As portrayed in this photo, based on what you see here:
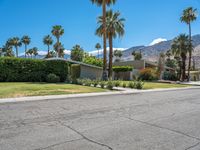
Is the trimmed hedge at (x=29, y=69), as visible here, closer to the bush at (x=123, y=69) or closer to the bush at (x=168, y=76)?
the bush at (x=123, y=69)

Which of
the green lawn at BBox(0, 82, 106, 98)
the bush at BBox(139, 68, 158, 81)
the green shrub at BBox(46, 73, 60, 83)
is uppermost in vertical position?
the bush at BBox(139, 68, 158, 81)

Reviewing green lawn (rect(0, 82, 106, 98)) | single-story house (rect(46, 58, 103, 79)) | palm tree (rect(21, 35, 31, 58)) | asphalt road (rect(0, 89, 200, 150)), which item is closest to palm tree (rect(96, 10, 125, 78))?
single-story house (rect(46, 58, 103, 79))

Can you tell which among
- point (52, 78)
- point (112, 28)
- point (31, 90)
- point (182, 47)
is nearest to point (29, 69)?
point (52, 78)

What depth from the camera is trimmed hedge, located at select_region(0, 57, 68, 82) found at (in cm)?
2458

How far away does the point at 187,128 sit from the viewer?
6707mm

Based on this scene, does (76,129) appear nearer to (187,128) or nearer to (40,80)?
(187,128)

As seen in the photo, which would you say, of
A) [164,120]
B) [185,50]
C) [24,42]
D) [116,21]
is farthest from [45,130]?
[24,42]

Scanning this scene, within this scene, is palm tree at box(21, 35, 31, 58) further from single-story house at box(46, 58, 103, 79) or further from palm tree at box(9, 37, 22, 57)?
single-story house at box(46, 58, 103, 79)

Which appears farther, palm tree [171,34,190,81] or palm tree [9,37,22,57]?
palm tree [9,37,22,57]

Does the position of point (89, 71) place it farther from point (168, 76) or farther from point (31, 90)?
point (168, 76)

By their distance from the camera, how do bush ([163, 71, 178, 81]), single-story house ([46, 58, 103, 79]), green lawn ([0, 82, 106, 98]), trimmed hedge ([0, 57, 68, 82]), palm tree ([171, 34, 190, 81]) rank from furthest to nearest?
bush ([163, 71, 178, 81]) → palm tree ([171, 34, 190, 81]) → single-story house ([46, 58, 103, 79]) → trimmed hedge ([0, 57, 68, 82]) → green lawn ([0, 82, 106, 98])

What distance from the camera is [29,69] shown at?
2603cm

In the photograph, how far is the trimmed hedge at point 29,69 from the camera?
24578 mm

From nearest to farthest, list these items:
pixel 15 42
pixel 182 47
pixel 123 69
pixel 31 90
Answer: pixel 31 90
pixel 123 69
pixel 182 47
pixel 15 42
